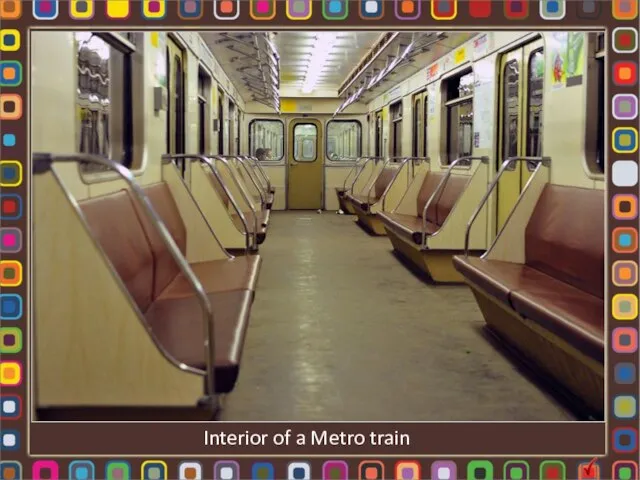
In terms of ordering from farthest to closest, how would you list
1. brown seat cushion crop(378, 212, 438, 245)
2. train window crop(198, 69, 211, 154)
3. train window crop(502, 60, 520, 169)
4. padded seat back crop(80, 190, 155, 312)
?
train window crop(198, 69, 211, 154) < brown seat cushion crop(378, 212, 438, 245) < train window crop(502, 60, 520, 169) < padded seat back crop(80, 190, 155, 312)

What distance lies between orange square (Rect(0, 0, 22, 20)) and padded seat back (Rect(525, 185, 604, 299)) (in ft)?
8.78

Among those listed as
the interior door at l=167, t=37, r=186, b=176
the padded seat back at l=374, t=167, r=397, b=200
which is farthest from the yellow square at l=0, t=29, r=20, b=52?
the padded seat back at l=374, t=167, r=397, b=200

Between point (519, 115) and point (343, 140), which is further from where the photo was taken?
point (343, 140)

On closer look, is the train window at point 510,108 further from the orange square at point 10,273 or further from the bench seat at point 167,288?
the orange square at point 10,273

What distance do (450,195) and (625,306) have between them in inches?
222

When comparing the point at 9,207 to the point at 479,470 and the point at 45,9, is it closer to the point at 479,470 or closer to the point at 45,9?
the point at 45,9

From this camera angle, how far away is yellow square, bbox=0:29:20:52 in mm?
1592

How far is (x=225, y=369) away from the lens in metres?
2.32

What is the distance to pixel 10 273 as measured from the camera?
1.60 metres

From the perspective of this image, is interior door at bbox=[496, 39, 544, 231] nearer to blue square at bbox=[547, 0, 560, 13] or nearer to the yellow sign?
the yellow sign

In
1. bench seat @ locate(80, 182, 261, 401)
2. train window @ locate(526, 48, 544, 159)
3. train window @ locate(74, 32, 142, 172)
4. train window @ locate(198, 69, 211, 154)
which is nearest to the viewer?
bench seat @ locate(80, 182, 261, 401)

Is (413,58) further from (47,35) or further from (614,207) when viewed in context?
(614,207)

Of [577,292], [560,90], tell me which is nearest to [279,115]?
[560,90]

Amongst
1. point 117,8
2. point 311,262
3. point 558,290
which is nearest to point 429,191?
point 311,262
